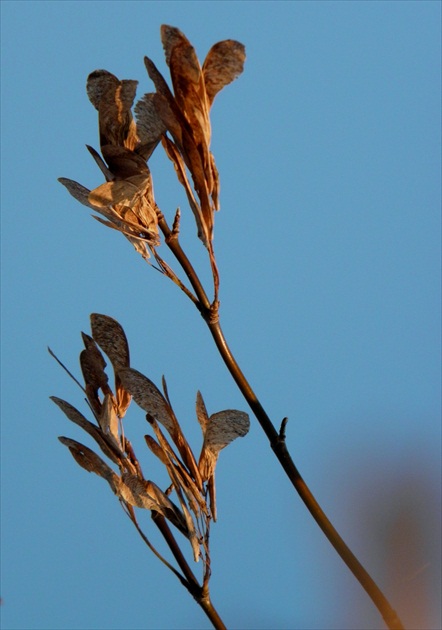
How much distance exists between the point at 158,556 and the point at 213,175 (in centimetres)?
20

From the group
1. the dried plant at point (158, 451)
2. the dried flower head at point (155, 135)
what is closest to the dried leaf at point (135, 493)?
the dried plant at point (158, 451)

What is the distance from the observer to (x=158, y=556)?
0.44m

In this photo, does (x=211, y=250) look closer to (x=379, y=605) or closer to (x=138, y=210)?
(x=138, y=210)

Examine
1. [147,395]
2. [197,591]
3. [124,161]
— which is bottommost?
[197,591]

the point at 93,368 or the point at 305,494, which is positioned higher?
the point at 93,368

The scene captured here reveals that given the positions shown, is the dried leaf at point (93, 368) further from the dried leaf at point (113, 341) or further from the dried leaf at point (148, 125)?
the dried leaf at point (148, 125)

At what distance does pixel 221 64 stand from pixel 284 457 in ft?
0.63

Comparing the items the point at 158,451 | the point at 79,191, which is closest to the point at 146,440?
the point at 158,451

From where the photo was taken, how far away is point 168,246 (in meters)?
0.42

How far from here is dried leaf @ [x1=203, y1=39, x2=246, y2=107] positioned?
0.39 m

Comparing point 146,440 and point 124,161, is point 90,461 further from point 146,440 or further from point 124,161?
point 124,161

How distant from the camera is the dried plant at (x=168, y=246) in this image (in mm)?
387

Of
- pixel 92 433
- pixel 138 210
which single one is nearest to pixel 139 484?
pixel 92 433

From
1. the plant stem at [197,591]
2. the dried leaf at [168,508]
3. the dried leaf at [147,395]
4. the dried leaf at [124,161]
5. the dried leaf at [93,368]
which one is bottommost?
the plant stem at [197,591]
